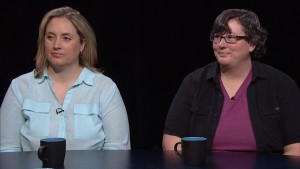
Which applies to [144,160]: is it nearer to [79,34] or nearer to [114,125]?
[114,125]

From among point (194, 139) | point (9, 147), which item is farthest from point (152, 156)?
point (9, 147)

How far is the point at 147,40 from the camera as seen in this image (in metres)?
3.54

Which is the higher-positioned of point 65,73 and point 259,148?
point 65,73

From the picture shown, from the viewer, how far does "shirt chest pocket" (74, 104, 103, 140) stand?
2.35 metres

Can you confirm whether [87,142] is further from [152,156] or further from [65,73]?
[152,156]

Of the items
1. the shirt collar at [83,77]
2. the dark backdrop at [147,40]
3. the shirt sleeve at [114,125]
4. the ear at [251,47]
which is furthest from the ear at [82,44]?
the dark backdrop at [147,40]

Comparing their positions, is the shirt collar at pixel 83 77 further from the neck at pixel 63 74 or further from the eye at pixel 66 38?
the eye at pixel 66 38

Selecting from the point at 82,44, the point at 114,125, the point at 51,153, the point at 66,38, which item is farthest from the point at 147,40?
the point at 51,153

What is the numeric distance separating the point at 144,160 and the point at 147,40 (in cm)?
187

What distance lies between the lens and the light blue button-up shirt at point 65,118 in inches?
92.4

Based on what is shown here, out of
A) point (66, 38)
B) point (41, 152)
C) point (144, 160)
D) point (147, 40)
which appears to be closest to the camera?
point (41, 152)

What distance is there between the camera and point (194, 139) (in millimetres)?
1712

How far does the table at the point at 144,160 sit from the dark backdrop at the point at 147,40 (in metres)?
1.70

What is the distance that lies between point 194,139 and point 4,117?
3.33 feet
